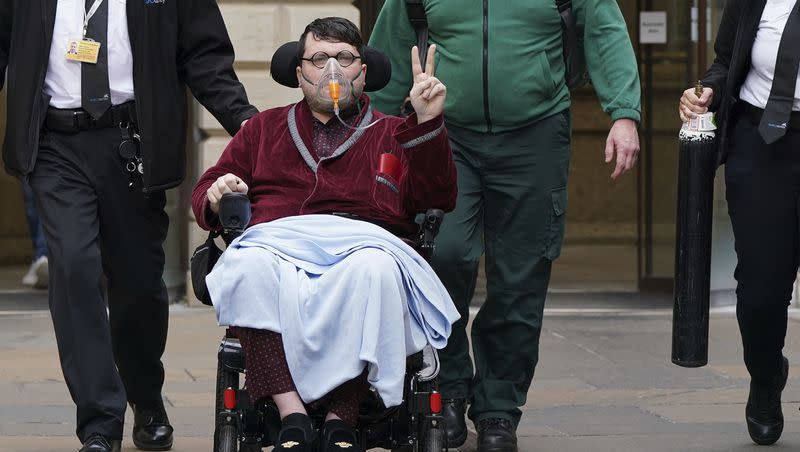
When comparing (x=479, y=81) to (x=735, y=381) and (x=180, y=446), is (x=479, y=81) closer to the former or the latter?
(x=180, y=446)

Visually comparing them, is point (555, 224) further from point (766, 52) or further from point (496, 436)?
point (766, 52)

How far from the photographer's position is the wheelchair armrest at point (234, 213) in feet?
15.3

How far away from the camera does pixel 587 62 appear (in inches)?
233

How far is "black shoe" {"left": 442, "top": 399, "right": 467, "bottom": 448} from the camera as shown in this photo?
584cm

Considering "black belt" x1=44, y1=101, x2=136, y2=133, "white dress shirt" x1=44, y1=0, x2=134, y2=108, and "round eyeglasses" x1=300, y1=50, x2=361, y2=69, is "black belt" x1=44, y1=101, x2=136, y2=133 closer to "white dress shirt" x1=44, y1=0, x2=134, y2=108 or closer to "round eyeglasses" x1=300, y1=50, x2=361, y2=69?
"white dress shirt" x1=44, y1=0, x2=134, y2=108

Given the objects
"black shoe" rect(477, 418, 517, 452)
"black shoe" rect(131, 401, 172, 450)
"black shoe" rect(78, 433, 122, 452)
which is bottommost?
"black shoe" rect(477, 418, 517, 452)

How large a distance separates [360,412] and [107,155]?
4.79 feet

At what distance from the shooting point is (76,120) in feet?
18.2

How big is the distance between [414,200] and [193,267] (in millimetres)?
656

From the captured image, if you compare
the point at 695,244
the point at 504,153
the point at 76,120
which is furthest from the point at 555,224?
the point at 76,120

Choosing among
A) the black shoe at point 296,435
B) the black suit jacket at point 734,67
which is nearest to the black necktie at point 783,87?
the black suit jacket at point 734,67

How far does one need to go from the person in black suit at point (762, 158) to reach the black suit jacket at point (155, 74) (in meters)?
1.60

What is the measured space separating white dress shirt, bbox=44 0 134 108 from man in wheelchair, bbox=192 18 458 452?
69 cm

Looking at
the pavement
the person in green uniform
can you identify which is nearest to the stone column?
the pavement
